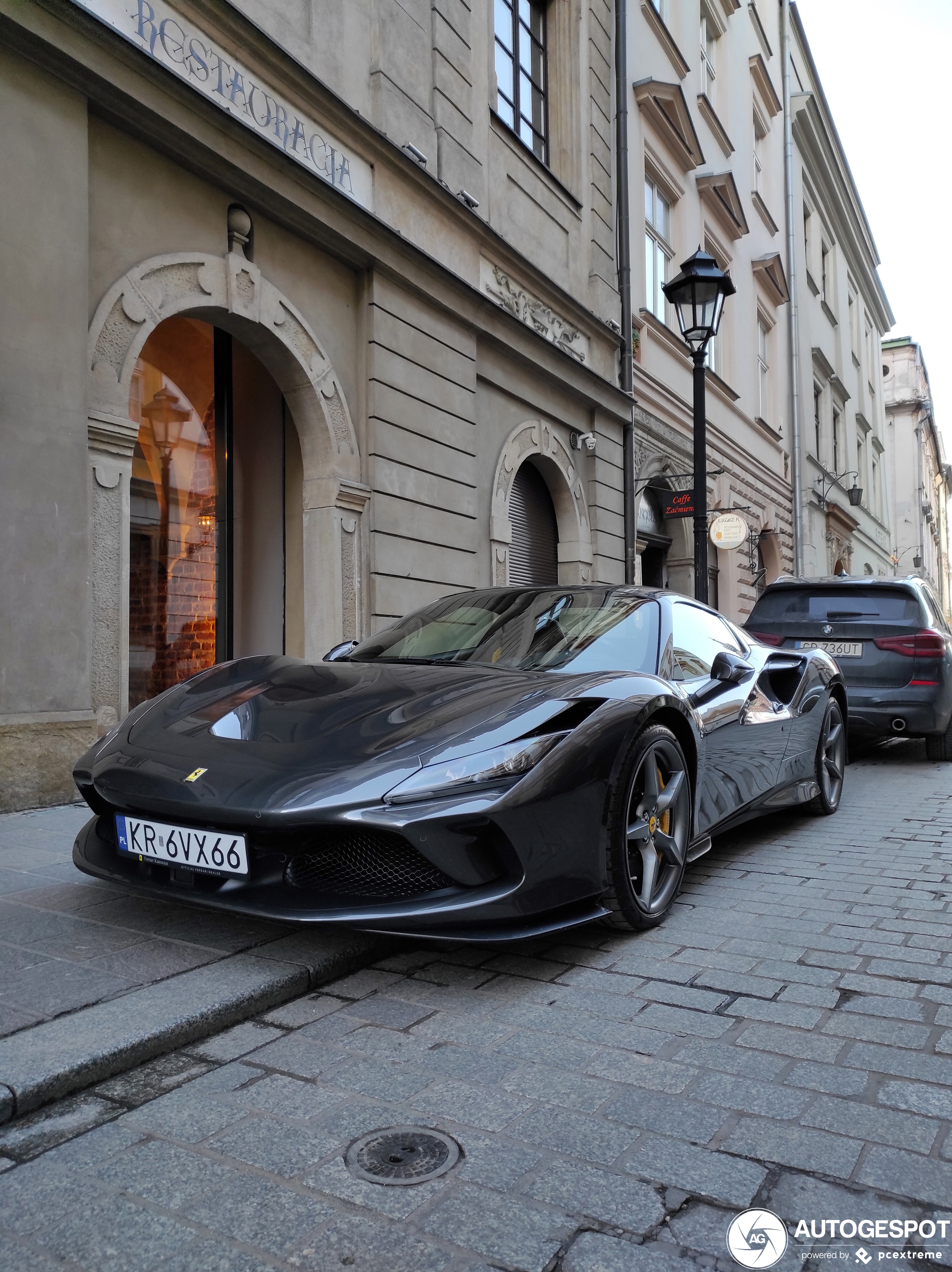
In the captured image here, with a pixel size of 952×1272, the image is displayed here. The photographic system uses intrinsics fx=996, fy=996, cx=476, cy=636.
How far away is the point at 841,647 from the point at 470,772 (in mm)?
5992

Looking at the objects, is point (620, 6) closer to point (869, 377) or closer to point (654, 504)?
point (654, 504)

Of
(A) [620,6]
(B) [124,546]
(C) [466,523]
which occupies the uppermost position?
(A) [620,6]

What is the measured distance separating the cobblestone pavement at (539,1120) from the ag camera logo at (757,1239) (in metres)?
0.02

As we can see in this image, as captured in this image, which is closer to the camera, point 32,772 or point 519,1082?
point 519,1082

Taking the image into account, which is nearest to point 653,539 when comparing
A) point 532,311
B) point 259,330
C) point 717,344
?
Result: point 532,311

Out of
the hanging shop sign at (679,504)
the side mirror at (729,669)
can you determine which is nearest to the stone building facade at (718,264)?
the hanging shop sign at (679,504)

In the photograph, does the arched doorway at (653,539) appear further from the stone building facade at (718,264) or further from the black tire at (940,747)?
the black tire at (940,747)

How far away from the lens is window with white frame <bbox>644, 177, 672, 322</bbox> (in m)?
15.2

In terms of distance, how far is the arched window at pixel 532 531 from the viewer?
11531mm

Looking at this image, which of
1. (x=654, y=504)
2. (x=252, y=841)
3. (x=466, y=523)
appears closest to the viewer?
(x=252, y=841)

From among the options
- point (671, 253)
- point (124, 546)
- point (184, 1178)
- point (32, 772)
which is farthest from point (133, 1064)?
point (671, 253)

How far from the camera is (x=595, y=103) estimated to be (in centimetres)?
1295

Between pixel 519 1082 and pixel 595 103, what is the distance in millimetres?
13465

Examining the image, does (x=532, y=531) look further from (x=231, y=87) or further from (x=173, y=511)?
(x=231, y=87)
